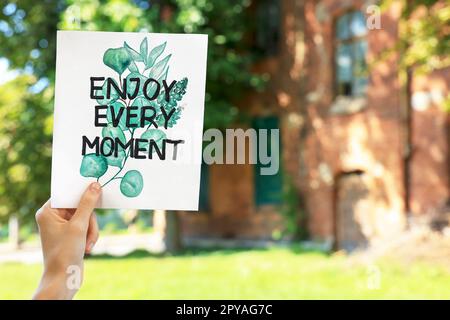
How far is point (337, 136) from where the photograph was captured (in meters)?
14.0

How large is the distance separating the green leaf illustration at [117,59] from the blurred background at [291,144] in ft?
23.4

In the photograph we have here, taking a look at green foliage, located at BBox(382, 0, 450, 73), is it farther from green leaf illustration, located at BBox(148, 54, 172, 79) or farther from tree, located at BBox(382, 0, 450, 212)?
green leaf illustration, located at BBox(148, 54, 172, 79)

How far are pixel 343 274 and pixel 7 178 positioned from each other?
7.85 meters

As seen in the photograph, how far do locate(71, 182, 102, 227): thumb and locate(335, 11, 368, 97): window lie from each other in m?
12.3

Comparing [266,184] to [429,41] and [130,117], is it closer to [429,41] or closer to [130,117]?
[429,41]

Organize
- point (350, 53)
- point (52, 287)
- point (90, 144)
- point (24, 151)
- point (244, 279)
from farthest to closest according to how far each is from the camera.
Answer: point (350, 53) → point (24, 151) → point (244, 279) → point (90, 144) → point (52, 287)

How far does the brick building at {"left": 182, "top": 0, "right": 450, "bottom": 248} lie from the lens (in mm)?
12000

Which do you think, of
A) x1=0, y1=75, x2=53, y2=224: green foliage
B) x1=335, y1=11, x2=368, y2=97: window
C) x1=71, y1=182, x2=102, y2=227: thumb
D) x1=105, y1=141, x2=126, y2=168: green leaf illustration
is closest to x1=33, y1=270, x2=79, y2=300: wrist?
x1=71, y1=182, x2=102, y2=227: thumb

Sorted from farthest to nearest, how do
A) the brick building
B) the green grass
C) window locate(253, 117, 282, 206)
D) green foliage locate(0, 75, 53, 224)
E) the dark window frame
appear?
window locate(253, 117, 282, 206) < the dark window frame < green foliage locate(0, 75, 53, 224) < the brick building < the green grass

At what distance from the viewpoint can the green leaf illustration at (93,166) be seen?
5.18ft

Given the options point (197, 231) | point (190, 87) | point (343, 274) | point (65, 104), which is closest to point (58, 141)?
point (65, 104)

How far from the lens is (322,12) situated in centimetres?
1452

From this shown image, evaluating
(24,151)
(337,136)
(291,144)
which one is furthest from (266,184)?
(24,151)

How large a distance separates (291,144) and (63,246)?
559 inches
